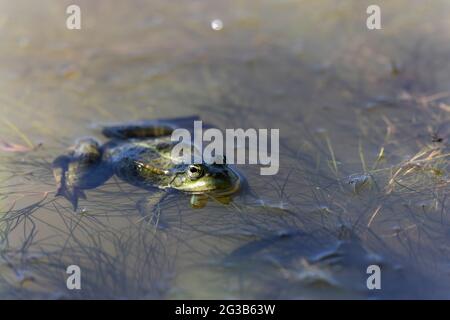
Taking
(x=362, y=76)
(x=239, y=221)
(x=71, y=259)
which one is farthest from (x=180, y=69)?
(x=71, y=259)

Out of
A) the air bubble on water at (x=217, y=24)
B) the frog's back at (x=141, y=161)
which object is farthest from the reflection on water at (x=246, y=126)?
the frog's back at (x=141, y=161)

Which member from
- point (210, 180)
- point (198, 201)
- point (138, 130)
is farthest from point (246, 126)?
point (198, 201)

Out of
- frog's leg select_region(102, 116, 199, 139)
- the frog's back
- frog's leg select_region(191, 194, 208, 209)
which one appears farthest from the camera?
frog's leg select_region(102, 116, 199, 139)

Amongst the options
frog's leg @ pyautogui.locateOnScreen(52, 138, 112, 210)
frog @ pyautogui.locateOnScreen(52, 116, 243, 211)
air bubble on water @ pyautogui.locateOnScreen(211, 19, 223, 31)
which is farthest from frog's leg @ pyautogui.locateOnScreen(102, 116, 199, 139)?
air bubble on water @ pyautogui.locateOnScreen(211, 19, 223, 31)

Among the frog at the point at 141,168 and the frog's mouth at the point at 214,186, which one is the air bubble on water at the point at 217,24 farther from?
the frog's mouth at the point at 214,186

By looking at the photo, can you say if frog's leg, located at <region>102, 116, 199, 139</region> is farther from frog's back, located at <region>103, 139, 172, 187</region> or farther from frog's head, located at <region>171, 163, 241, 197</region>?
frog's head, located at <region>171, 163, 241, 197</region>
